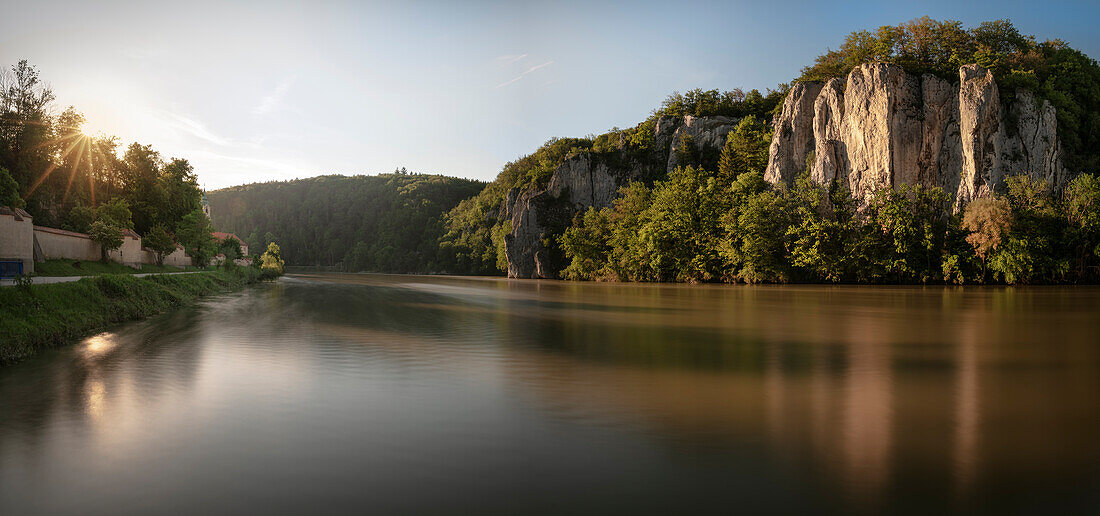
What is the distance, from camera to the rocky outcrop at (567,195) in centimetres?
8906

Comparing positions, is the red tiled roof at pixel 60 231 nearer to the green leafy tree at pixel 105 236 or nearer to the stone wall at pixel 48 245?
the stone wall at pixel 48 245

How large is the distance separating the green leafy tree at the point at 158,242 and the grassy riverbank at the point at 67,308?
2501cm

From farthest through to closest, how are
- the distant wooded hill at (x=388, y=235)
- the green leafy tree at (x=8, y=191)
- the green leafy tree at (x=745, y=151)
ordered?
the distant wooded hill at (x=388, y=235)
the green leafy tree at (x=745, y=151)
the green leafy tree at (x=8, y=191)

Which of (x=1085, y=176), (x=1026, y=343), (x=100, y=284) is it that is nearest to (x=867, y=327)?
(x=1026, y=343)

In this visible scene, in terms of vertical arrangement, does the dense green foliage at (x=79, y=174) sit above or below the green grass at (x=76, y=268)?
above

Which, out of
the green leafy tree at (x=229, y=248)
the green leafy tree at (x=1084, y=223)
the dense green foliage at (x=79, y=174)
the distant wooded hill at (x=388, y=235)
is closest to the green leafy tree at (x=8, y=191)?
the dense green foliage at (x=79, y=174)

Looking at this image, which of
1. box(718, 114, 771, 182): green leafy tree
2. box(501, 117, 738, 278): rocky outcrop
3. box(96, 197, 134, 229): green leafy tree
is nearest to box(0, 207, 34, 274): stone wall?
box(96, 197, 134, 229): green leafy tree

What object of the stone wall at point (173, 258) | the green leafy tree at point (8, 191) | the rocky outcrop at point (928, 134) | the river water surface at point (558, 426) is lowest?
the river water surface at point (558, 426)

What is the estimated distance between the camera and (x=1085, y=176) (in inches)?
1984

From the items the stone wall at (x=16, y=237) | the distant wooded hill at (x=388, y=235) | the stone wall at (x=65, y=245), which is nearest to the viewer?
the stone wall at (x=16, y=237)

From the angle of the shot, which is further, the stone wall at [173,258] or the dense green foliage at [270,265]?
the dense green foliage at [270,265]

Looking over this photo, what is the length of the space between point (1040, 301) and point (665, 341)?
25834 millimetres

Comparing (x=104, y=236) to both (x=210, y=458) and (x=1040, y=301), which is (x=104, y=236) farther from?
(x=1040, y=301)

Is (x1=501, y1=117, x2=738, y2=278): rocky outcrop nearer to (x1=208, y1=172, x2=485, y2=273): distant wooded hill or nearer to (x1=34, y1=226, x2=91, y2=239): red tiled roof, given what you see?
(x1=208, y1=172, x2=485, y2=273): distant wooded hill
